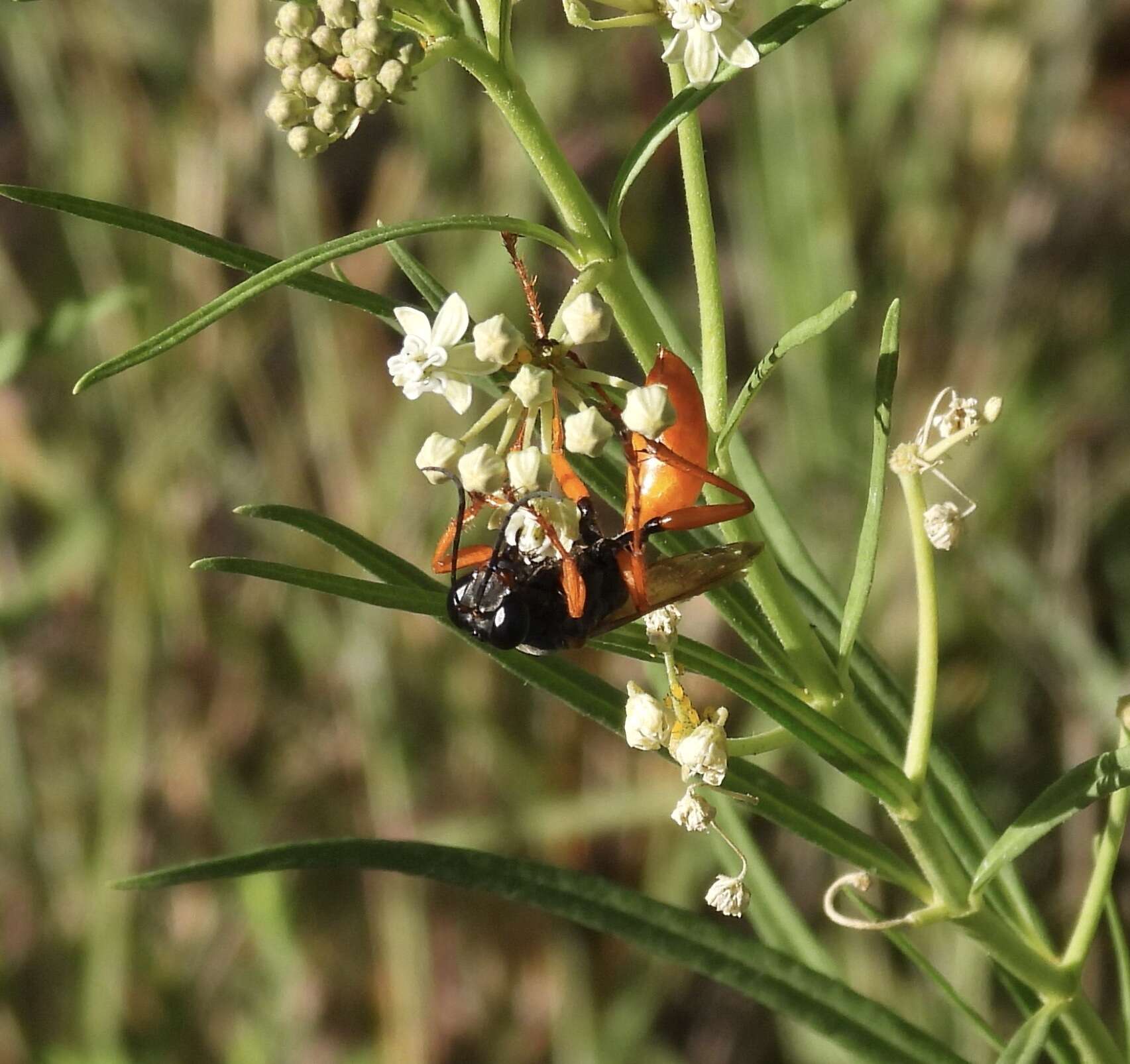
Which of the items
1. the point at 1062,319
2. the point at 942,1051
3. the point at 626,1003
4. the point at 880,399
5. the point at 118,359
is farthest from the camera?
the point at 1062,319

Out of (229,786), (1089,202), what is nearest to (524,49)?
(1089,202)

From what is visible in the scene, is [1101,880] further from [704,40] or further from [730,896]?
[704,40]

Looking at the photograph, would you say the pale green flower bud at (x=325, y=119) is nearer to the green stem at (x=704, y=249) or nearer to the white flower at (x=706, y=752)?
the green stem at (x=704, y=249)

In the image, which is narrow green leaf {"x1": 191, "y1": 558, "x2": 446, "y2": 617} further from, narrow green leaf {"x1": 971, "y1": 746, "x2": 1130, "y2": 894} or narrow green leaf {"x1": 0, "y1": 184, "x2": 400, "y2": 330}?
narrow green leaf {"x1": 971, "y1": 746, "x2": 1130, "y2": 894}

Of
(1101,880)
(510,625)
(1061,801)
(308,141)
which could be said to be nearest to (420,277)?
(308,141)

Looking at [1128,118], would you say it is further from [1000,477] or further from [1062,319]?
[1000,477]

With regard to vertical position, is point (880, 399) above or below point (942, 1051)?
above

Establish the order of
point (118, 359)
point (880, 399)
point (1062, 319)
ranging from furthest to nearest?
1. point (1062, 319)
2. point (880, 399)
3. point (118, 359)

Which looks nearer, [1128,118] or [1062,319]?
[1062,319]

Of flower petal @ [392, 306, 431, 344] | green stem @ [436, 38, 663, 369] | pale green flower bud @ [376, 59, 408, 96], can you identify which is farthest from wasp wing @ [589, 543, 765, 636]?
pale green flower bud @ [376, 59, 408, 96]
